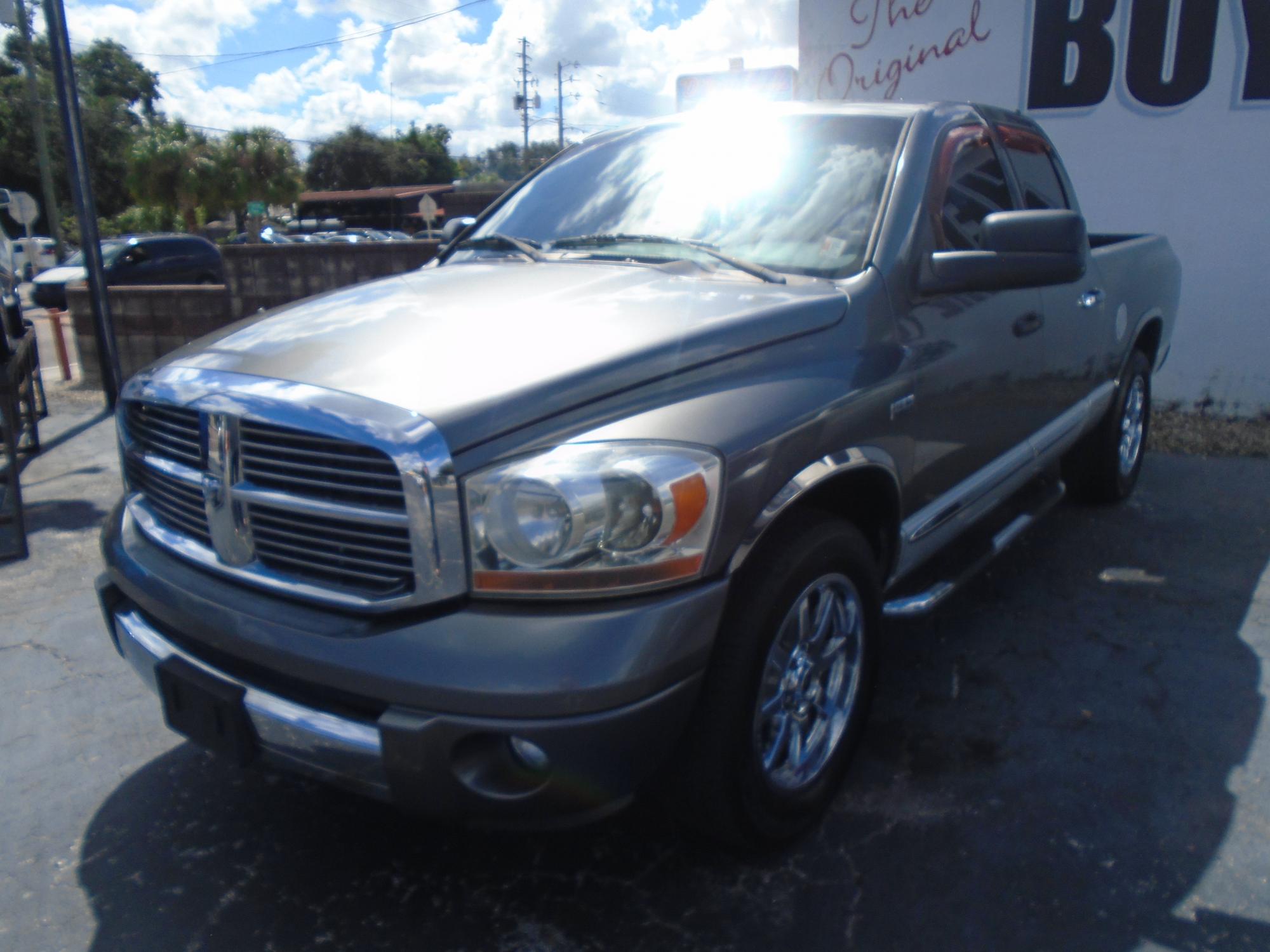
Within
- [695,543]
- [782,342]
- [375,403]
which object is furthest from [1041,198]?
[375,403]

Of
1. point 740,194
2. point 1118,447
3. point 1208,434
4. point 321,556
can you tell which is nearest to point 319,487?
point 321,556

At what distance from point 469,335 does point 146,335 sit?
26.2 feet

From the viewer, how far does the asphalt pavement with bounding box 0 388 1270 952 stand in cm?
224

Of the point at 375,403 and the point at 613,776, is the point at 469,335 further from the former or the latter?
the point at 613,776

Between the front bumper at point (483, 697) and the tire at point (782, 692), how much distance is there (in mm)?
107

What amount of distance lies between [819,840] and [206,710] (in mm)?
1475

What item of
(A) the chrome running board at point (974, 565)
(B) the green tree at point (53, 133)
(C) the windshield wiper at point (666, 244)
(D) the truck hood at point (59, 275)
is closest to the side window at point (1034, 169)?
(A) the chrome running board at point (974, 565)

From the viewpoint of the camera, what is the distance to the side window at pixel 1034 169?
3.83m

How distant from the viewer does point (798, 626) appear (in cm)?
237

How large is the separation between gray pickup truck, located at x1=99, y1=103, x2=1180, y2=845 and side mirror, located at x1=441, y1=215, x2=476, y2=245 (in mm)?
785

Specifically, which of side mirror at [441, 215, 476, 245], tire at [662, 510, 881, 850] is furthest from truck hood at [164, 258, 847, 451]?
side mirror at [441, 215, 476, 245]

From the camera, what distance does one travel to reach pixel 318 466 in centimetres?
200

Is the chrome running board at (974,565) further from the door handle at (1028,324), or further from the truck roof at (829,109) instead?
the truck roof at (829,109)

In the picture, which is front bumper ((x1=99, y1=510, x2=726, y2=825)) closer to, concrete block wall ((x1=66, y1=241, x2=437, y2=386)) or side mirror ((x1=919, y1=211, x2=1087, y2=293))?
side mirror ((x1=919, y1=211, x2=1087, y2=293))
